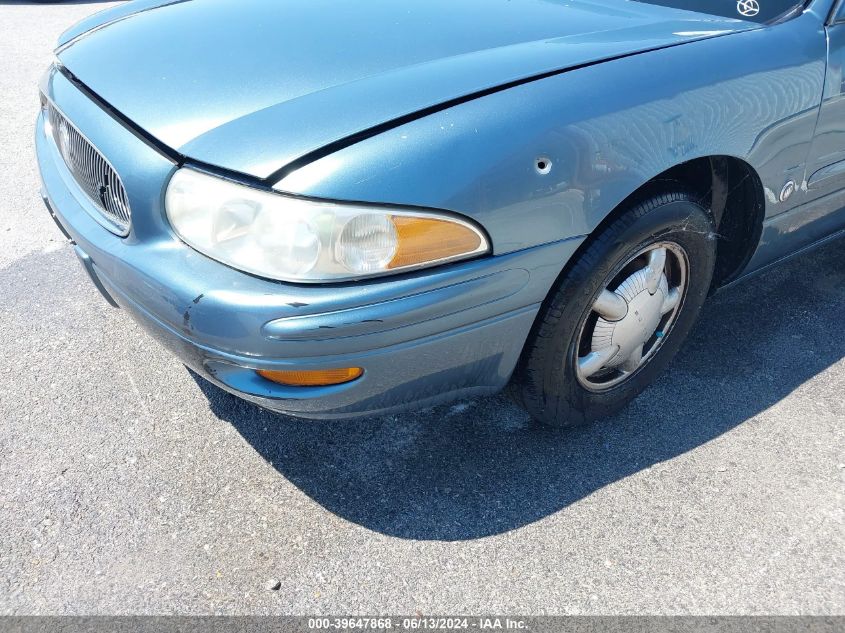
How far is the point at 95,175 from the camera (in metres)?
1.98

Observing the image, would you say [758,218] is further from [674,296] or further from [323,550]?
[323,550]

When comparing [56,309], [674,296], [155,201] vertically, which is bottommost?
[56,309]

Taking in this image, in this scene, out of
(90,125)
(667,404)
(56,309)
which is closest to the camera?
(90,125)

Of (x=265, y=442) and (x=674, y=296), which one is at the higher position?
(x=674, y=296)

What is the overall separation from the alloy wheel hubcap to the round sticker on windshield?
797mm

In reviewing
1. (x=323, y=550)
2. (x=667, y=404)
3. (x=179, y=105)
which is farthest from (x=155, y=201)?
(x=667, y=404)

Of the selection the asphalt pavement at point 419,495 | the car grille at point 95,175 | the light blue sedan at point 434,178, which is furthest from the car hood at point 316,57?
the asphalt pavement at point 419,495

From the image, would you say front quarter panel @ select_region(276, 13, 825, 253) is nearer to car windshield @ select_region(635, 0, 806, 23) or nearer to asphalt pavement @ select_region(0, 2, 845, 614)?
car windshield @ select_region(635, 0, 806, 23)

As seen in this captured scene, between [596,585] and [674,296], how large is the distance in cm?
93

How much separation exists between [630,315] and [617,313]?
0.07m

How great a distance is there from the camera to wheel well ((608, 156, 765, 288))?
6.85 ft

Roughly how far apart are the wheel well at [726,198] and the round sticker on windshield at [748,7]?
51 cm

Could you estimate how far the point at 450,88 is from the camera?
1741 millimetres

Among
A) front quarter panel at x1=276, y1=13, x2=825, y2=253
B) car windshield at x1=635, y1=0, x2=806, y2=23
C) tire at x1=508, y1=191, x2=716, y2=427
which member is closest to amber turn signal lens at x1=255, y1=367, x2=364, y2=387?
front quarter panel at x1=276, y1=13, x2=825, y2=253
